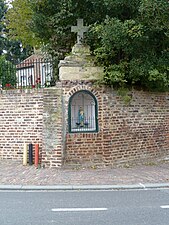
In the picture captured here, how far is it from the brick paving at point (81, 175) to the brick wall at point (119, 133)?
56 centimetres

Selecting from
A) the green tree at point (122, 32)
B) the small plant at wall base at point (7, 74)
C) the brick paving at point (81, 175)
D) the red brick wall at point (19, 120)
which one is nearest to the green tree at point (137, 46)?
the green tree at point (122, 32)

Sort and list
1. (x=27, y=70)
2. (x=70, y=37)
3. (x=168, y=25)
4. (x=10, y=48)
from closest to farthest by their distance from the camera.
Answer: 1. (x=168, y=25)
2. (x=70, y=37)
3. (x=27, y=70)
4. (x=10, y=48)

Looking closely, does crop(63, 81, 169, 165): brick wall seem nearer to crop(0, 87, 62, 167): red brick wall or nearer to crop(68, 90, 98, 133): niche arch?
crop(68, 90, 98, 133): niche arch

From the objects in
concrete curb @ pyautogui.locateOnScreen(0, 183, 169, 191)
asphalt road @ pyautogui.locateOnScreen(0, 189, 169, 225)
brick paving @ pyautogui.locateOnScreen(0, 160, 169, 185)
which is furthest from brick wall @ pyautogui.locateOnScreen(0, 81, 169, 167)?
asphalt road @ pyautogui.locateOnScreen(0, 189, 169, 225)

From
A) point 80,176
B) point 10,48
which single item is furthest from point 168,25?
point 10,48

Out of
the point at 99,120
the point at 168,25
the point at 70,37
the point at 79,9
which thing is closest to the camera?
the point at 168,25

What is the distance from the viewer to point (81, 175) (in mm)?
10109

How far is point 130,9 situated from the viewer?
1163 cm

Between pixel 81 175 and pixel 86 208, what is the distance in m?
3.43

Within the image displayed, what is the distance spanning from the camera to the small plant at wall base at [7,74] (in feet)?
43.8

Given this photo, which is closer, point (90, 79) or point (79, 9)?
point (90, 79)

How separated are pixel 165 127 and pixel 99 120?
3299mm

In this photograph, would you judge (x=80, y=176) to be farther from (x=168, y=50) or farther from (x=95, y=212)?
(x=168, y=50)

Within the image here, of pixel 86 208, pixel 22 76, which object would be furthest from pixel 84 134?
pixel 86 208
